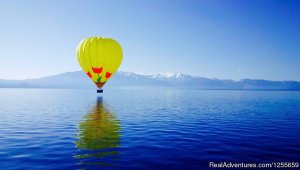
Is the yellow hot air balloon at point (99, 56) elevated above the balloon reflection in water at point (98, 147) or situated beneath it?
elevated above

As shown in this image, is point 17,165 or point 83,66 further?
point 83,66

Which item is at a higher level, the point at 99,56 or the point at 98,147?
the point at 99,56

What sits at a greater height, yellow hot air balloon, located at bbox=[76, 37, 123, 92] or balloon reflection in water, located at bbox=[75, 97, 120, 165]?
yellow hot air balloon, located at bbox=[76, 37, 123, 92]

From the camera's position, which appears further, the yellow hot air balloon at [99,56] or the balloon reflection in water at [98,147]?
the yellow hot air balloon at [99,56]

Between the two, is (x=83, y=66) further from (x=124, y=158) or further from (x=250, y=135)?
(x=124, y=158)

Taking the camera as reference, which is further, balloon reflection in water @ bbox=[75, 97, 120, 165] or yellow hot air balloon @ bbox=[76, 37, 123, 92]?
yellow hot air balloon @ bbox=[76, 37, 123, 92]

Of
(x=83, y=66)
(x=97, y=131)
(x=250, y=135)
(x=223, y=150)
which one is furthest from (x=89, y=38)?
(x=223, y=150)

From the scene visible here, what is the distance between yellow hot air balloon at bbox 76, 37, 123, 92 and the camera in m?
60.6

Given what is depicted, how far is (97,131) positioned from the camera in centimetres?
2927

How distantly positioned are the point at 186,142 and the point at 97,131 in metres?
10.2

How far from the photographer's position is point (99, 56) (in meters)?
61.0

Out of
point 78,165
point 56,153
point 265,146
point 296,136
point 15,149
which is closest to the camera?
point 78,165

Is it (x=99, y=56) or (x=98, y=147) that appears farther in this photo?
(x=99, y=56)

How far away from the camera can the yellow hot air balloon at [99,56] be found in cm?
6056
